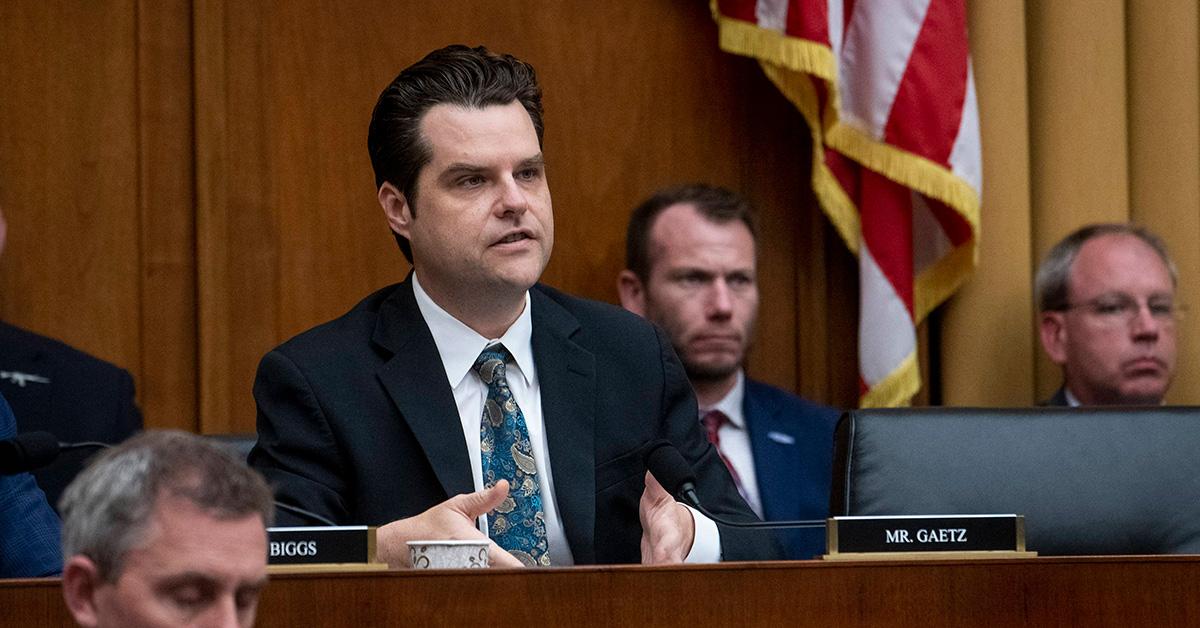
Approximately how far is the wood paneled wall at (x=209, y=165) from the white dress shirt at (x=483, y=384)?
1352 mm

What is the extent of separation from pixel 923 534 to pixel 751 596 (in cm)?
28

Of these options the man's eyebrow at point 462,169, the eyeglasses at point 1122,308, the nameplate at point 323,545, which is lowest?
the nameplate at point 323,545

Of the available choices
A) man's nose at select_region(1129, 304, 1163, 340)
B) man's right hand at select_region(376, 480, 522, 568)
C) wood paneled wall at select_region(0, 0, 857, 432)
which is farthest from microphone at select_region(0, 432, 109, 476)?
man's nose at select_region(1129, 304, 1163, 340)

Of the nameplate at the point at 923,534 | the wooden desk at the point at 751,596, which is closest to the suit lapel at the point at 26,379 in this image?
the wooden desk at the point at 751,596

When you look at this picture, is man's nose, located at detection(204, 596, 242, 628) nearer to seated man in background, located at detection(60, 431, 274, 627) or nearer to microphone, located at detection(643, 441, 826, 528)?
seated man in background, located at detection(60, 431, 274, 627)

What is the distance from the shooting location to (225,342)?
414 centimetres

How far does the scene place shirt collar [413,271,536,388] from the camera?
110 inches

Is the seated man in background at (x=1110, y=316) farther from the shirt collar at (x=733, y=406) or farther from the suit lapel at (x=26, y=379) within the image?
the suit lapel at (x=26, y=379)

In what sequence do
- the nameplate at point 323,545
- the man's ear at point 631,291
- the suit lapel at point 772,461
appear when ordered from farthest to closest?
the man's ear at point 631,291
the suit lapel at point 772,461
the nameplate at point 323,545

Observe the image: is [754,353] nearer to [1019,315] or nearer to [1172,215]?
[1019,315]

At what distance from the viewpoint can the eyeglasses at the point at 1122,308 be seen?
408cm

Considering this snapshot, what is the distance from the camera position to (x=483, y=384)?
9.21ft

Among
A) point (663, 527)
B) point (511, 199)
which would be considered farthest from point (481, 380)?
point (663, 527)

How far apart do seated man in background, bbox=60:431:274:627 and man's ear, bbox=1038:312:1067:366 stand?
9.65 ft
